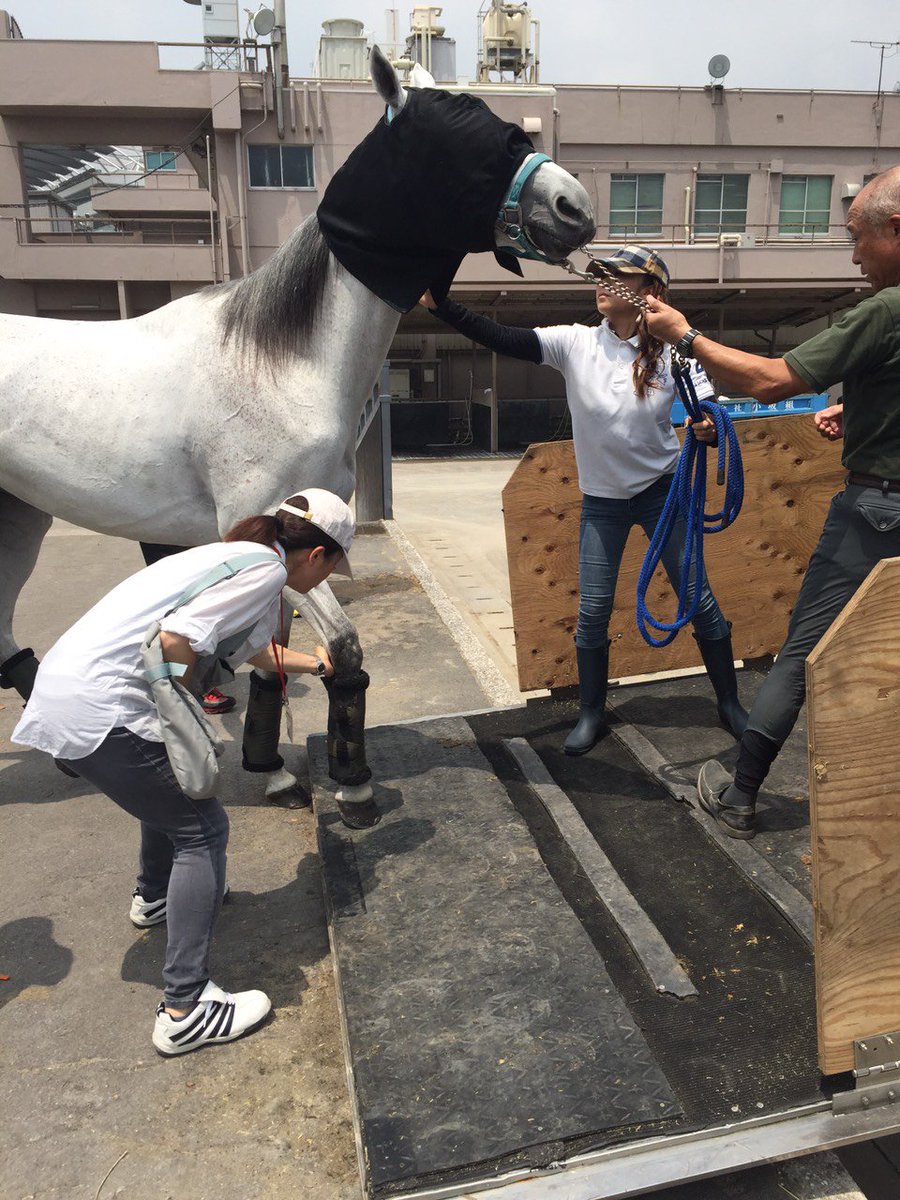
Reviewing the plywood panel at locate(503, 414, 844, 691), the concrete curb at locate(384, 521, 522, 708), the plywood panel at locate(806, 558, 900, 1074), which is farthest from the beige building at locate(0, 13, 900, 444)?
the plywood panel at locate(806, 558, 900, 1074)

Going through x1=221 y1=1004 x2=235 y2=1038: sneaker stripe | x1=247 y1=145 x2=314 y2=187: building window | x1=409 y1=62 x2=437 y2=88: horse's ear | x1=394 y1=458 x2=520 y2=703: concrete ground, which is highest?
x1=247 y1=145 x2=314 y2=187: building window

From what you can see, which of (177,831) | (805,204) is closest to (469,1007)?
(177,831)

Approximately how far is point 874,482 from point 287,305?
6.35ft

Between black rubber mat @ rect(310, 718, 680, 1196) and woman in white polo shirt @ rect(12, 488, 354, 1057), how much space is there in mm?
399

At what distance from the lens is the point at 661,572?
4.44 metres

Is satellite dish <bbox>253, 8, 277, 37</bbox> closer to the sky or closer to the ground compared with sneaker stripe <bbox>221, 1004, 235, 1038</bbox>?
closer to the sky

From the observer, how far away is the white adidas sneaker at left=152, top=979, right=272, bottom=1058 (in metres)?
2.30

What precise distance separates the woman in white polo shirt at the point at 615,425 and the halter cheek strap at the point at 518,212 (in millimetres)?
300

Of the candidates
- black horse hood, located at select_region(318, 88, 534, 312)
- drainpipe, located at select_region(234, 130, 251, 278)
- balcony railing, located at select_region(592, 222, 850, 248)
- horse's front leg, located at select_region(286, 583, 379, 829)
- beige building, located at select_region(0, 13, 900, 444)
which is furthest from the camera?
balcony railing, located at select_region(592, 222, 850, 248)

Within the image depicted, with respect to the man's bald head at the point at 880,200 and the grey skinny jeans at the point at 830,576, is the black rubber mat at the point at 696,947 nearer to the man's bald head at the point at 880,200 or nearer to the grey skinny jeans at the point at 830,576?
the grey skinny jeans at the point at 830,576

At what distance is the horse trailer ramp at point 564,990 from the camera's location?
1.82 m

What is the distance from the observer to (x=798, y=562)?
14.7 ft

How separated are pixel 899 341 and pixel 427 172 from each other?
147cm

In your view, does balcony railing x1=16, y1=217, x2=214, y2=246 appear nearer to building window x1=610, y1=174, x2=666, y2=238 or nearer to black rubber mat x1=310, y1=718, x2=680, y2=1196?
building window x1=610, y1=174, x2=666, y2=238
